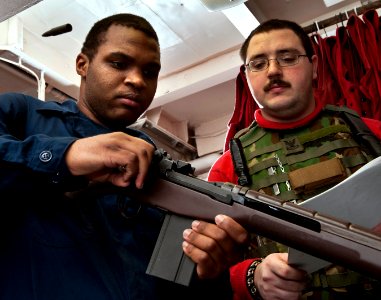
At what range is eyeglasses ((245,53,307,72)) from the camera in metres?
1.68

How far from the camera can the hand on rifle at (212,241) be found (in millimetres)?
1030

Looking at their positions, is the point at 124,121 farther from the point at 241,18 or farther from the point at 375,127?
the point at 241,18

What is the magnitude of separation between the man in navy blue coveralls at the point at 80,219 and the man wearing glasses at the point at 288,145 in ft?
1.00

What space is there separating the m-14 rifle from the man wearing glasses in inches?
11.8

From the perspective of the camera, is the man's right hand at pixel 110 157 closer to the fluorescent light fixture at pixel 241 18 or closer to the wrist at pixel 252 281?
the wrist at pixel 252 281

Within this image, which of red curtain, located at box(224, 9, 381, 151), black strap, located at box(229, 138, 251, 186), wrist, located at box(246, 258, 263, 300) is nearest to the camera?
wrist, located at box(246, 258, 263, 300)

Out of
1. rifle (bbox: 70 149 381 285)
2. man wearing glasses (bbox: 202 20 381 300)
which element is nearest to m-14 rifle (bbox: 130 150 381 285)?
rifle (bbox: 70 149 381 285)

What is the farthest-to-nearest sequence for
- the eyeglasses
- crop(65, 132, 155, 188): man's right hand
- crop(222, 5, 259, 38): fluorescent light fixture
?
1. crop(222, 5, 259, 38): fluorescent light fixture
2. the eyeglasses
3. crop(65, 132, 155, 188): man's right hand

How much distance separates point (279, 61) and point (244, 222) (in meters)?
0.86

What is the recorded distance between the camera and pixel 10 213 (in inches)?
40.3

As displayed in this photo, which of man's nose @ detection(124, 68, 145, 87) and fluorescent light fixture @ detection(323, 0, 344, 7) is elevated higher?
fluorescent light fixture @ detection(323, 0, 344, 7)

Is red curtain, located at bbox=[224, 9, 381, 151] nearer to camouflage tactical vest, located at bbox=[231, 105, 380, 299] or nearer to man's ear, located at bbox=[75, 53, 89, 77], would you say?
camouflage tactical vest, located at bbox=[231, 105, 380, 299]

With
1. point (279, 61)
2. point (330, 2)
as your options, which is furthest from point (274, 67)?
point (330, 2)

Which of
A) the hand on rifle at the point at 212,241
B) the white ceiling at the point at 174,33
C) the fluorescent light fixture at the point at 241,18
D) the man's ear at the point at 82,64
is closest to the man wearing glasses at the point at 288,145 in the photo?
the hand on rifle at the point at 212,241
